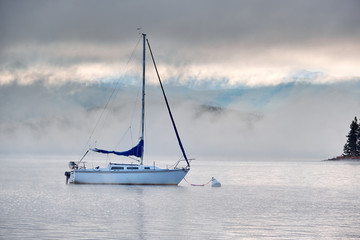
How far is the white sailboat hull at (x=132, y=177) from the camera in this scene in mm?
76062

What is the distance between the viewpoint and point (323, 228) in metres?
41.2

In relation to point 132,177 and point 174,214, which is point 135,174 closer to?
point 132,177

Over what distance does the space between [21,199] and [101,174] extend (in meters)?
16.6

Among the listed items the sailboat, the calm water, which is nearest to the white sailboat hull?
the sailboat

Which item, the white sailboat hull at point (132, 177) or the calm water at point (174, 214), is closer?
the calm water at point (174, 214)

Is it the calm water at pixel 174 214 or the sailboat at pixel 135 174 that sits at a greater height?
the sailboat at pixel 135 174

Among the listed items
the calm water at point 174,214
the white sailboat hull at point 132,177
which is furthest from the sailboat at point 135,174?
the calm water at point 174,214

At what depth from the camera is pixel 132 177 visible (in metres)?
76.3

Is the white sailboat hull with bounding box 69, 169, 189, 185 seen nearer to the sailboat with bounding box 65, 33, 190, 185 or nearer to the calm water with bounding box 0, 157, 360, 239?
the sailboat with bounding box 65, 33, 190, 185

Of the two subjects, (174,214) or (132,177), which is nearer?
(174,214)

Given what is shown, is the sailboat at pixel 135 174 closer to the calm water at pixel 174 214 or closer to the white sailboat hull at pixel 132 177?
the white sailboat hull at pixel 132 177

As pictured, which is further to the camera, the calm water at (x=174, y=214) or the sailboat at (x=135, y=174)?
the sailboat at (x=135, y=174)

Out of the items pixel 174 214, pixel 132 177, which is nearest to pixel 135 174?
pixel 132 177

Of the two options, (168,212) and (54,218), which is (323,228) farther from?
(54,218)
